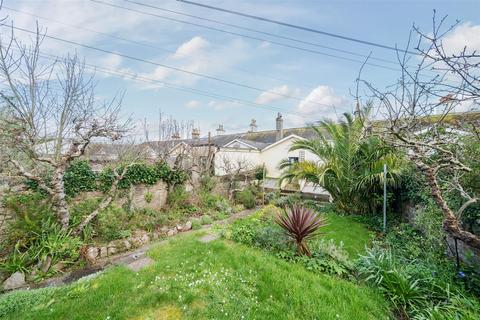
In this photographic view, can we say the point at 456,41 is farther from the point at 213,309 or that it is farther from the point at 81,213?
the point at 81,213

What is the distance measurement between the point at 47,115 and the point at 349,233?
10624mm

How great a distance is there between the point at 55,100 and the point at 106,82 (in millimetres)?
1769

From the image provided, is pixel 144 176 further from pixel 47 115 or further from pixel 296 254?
pixel 296 254

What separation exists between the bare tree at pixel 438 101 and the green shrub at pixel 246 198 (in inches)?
339

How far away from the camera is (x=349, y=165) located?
368 inches

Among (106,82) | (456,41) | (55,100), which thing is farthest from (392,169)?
(55,100)

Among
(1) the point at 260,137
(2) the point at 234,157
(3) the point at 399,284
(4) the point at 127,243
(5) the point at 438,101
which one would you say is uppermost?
(1) the point at 260,137

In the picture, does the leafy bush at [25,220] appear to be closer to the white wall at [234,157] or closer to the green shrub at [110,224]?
the green shrub at [110,224]

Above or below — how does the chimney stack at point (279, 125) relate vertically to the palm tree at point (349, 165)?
above

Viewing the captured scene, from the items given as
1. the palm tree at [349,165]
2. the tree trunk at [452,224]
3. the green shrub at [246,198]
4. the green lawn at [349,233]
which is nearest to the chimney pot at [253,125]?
the green shrub at [246,198]

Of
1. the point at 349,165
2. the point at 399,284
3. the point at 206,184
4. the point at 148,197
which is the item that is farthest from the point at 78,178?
the point at 349,165

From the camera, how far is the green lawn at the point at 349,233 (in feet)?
19.5

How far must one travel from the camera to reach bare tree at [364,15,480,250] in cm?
283

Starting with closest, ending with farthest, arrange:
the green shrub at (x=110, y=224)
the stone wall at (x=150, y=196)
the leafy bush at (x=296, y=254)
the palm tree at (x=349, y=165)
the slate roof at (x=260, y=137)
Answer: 1. the leafy bush at (x=296, y=254)
2. the green shrub at (x=110, y=224)
3. the palm tree at (x=349, y=165)
4. the stone wall at (x=150, y=196)
5. the slate roof at (x=260, y=137)
